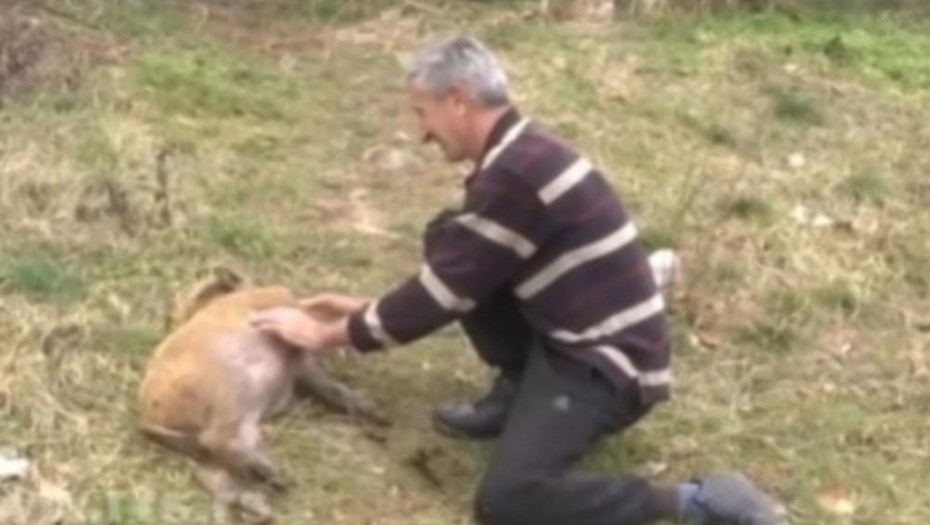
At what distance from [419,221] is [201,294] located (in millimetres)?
1449

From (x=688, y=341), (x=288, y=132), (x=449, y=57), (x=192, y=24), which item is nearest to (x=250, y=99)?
(x=288, y=132)

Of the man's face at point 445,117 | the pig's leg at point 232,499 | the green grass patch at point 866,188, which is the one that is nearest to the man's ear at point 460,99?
the man's face at point 445,117

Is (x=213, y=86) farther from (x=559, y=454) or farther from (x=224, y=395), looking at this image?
(x=559, y=454)

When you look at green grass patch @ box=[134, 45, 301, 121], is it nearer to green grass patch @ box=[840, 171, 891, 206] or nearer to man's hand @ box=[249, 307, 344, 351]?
green grass patch @ box=[840, 171, 891, 206]

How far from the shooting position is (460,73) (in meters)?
5.48

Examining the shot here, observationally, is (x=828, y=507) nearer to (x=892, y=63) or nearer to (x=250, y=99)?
(x=250, y=99)

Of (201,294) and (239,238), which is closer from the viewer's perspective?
(201,294)

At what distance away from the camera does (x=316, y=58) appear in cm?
888

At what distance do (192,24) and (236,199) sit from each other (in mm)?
1994

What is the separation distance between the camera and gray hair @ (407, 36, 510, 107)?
5477 millimetres

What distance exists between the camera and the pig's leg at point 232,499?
546 centimetres

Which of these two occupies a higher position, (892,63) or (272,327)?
(272,327)

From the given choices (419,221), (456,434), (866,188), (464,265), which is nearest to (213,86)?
(419,221)

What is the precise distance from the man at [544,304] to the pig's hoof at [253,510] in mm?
447
